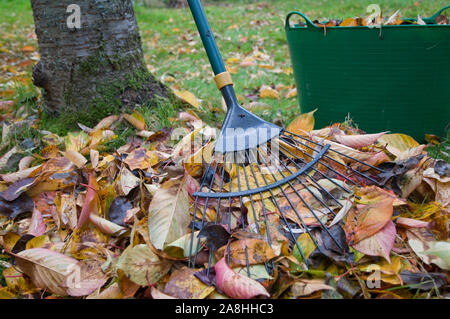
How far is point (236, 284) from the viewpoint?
3.03 feet

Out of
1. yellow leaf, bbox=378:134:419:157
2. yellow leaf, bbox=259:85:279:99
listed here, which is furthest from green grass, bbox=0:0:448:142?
yellow leaf, bbox=378:134:419:157

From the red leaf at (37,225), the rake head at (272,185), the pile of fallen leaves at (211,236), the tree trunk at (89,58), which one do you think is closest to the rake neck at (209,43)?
the rake head at (272,185)

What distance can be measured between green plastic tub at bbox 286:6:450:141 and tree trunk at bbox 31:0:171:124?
89 centimetres

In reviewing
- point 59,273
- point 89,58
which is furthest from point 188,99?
point 59,273

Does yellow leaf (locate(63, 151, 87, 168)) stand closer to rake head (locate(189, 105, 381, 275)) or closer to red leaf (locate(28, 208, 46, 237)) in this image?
red leaf (locate(28, 208, 46, 237))

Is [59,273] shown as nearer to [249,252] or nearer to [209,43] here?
[249,252]

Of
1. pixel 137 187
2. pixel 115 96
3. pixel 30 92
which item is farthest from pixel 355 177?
pixel 30 92

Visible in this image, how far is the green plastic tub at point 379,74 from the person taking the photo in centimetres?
173

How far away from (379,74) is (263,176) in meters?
0.97

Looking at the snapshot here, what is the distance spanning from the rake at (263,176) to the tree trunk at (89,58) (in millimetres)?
567
